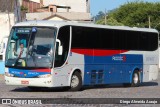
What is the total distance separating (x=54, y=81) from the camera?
23.0 meters

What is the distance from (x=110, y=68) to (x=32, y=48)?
18.6 ft

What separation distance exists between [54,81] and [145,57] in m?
9.16

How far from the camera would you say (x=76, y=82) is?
24469 millimetres

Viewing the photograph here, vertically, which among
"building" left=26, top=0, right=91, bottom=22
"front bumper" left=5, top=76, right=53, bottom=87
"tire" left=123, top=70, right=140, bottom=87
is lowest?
"tire" left=123, top=70, right=140, bottom=87

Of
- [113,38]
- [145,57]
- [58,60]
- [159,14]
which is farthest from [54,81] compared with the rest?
[159,14]

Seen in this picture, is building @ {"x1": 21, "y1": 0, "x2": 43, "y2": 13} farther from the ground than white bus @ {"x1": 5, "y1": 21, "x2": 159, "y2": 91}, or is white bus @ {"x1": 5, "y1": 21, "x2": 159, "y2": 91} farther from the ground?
building @ {"x1": 21, "y1": 0, "x2": 43, "y2": 13}

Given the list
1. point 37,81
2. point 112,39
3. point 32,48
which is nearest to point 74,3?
point 112,39

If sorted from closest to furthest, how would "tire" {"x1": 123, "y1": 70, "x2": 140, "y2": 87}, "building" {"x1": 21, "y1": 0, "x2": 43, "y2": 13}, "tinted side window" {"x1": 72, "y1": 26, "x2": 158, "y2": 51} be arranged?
"tinted side window" {"x1": 72, "y1": 26, "x2": 158, "y2": 51}
"tire" {"x1": 123, "y1": 70, "x2": 140, "y2": 87}
"building" {"x1": 21, "y1": 0, "x2": 43, "y2": 13}

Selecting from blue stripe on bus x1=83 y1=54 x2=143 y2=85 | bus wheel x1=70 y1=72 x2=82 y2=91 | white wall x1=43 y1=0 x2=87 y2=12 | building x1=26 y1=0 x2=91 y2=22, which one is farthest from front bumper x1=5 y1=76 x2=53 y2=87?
white wall x1=43 y1=0 x2=87 y2=12

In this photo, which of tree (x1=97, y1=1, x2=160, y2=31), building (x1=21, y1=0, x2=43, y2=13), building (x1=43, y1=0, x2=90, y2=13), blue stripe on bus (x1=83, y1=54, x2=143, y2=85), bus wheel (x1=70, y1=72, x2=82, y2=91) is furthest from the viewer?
building (x1=43, y1=0, x2=90, y2=13)

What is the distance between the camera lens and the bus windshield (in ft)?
75.4

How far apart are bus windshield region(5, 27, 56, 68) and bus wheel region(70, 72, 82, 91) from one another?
1.86 metres

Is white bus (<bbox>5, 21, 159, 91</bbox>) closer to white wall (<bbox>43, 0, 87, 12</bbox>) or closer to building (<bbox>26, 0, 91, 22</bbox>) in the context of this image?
building (<bbox>26, 0, 91, 22</bbox>)

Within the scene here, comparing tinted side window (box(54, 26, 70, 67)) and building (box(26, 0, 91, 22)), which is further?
building (box(26, 0, 91, 22))
